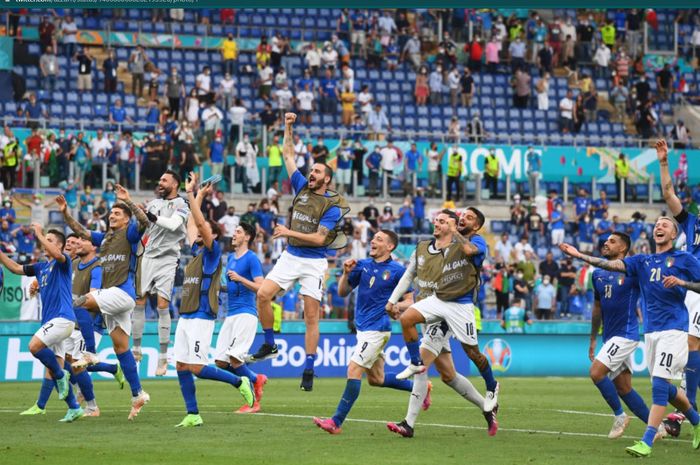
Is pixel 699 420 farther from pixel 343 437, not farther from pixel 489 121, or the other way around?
pixel 489 121

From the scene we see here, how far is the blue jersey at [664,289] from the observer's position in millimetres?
14914

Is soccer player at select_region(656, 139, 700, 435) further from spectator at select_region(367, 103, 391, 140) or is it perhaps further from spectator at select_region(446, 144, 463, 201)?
spectator at select_region(367, 103, 391, 140)

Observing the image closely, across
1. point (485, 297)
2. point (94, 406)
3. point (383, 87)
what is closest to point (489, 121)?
point (383, 87)

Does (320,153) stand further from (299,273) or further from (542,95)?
(299,273)

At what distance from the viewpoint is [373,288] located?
1794cm

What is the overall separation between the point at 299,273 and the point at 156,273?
3313 mm

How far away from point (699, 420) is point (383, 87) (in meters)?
32.1

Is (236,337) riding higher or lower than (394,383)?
higher

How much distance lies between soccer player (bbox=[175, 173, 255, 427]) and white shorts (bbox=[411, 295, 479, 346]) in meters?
2.92

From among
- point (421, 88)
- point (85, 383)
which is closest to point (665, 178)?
point (85, 383)

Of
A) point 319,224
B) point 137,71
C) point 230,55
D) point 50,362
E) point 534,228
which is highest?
point 230,55

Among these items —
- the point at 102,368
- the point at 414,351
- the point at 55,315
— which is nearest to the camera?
the point at 414,351

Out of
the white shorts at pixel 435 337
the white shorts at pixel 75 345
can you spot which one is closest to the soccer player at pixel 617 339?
the white shorts at pixel 435 337

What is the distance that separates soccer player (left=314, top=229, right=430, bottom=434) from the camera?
16.6m
